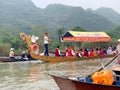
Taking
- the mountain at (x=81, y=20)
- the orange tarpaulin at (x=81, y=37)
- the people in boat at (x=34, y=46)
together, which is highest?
the mountain at (x=81, y=20)

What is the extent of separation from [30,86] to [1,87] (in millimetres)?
826

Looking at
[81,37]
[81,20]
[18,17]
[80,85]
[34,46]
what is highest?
[18,17]

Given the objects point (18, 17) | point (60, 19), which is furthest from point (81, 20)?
point (18, 17)

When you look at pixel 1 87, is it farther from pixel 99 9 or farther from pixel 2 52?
pixel 99 9

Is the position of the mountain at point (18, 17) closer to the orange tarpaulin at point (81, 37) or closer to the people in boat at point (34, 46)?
the orange tarpaulin at point (81, 37)

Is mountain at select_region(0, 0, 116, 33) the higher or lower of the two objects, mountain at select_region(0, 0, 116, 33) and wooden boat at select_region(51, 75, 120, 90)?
the higher

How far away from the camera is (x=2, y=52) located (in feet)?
89.7

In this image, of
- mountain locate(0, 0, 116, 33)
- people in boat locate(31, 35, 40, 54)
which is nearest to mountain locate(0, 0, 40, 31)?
mountain locate(0, 0, 116, 33)

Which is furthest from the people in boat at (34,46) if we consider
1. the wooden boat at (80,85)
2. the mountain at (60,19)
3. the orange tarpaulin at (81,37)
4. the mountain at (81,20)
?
the mountain at (81,20)

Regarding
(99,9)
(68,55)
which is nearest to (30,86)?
(68,55)

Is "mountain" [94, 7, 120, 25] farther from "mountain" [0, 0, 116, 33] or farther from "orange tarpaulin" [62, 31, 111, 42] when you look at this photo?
"orange tarpaulin" [62, 31, 111, 42]

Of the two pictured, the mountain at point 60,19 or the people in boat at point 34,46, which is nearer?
the people in boat at point 34,46

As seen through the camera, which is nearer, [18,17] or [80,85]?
[80,85]

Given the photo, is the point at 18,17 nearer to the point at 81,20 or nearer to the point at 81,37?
the point at 81,20
